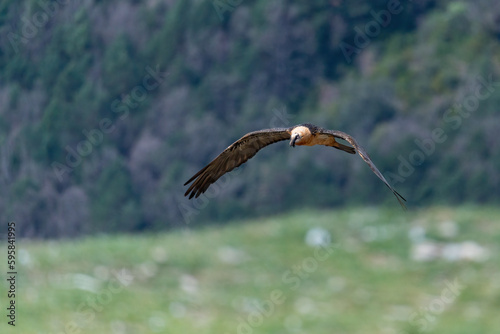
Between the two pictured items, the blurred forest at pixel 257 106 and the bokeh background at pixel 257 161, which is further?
the blurred forest at pixel 257 106

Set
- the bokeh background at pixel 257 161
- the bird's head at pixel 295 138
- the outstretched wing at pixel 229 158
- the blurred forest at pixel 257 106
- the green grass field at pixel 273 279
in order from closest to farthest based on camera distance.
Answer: the bird's head at pixel 295 138 → the outstretched wing at pixel 229 158 → the green grass field at pixel 273 279 → the bokeh background at pixel 257 161 → the blurred forest at pixel 257 106

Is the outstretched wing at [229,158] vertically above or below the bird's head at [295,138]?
above

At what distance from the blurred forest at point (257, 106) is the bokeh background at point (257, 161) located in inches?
2.6

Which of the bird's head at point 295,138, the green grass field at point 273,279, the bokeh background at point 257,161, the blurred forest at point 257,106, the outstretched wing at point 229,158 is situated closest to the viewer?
the bird's head at point 295,138

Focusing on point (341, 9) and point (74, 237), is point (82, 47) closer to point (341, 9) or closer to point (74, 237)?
point (74, 237)

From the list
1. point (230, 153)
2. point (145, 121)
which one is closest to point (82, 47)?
point (145, 121)

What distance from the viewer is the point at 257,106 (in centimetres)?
3222

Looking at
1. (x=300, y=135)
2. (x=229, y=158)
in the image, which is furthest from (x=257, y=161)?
(x=300, y=135)

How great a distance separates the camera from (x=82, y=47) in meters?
29.8

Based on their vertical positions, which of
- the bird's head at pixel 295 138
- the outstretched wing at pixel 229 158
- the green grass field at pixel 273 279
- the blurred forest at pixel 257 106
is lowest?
the bird's head at pixel 295 138

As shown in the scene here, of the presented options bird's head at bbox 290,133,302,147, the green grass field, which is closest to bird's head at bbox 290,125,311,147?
bird's head at bbox 290,133,302,147

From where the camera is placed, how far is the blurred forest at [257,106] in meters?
30.4

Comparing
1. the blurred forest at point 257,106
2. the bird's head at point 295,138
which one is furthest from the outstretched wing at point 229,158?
the blurred forest at point 257,106

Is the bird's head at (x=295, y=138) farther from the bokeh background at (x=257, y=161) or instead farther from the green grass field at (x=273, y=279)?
the bokeh background at (x=257, y=161)
